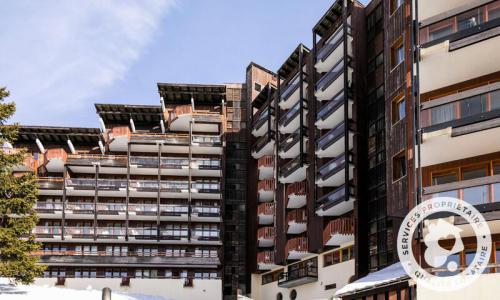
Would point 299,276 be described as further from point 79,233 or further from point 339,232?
point 79,233

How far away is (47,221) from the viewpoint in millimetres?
80562

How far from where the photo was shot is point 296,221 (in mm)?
60969

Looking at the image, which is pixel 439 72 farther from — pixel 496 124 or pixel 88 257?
pixel 88 257

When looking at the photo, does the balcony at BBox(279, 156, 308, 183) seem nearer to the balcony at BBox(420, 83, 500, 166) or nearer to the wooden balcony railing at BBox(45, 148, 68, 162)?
the balcony at BBox(420, 83, 500, 166)

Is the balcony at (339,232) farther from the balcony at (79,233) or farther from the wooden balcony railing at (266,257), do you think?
the balcony at (79,233)

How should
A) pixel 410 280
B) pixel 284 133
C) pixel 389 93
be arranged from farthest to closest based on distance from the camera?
1. pixel 284 133
2. pixel 389 93
3. pixel 410 280

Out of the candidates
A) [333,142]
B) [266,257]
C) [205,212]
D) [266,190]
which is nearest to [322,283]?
[333,142]

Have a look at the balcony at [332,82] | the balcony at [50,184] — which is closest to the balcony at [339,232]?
the balcony at [332,82]

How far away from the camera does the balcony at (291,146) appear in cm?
6118

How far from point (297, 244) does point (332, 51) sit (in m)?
15.3

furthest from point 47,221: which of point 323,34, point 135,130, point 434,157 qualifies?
point 434,157

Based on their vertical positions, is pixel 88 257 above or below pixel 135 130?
below

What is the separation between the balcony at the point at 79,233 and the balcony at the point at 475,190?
2130 inches

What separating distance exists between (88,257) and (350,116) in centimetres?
3821
